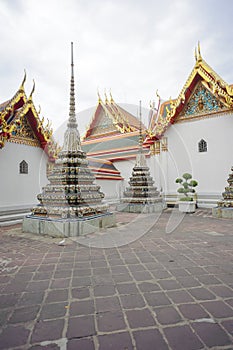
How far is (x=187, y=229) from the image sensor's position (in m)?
5.88

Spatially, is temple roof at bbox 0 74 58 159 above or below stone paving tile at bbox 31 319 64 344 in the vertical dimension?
above

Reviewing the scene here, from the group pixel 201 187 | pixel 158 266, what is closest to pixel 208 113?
pixel 201 187

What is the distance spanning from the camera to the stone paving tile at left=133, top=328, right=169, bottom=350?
1.60 metres

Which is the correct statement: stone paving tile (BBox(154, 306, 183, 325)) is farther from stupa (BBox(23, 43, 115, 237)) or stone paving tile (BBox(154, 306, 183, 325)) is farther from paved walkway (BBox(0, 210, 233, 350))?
stupa (BBox(23, 43, 115, 237))

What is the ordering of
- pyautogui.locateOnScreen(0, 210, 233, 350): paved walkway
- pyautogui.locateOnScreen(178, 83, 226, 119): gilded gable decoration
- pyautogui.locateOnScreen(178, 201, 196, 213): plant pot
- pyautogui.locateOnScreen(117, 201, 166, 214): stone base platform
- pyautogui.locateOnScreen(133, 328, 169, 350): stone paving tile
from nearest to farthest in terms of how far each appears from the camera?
1. pyautogui.locateOnScreen(133, 328, 169, 350): stone paving tile
2. pyautogui.locateOnScreen(0, 210, 233, 350): paved walkway
3. pyautogui.locateOnScreen(178, 201, 196, 213): plant pot
4. pyautogui.locateOnScreen(117, 201, 166, 214): stone base platform
5. pyautogui.locateOnScreen(178, 83, 226, 119): gilded gable decoration

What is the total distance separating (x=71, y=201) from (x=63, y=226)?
676 mm

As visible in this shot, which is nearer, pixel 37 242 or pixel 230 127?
pixel 37 242

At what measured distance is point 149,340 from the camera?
5.47 ft

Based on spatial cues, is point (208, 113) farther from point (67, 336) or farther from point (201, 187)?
point (67, 336)

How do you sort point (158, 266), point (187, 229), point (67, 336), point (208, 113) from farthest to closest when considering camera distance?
point (208, 113), point (187, 229), point (158, 266), point (67, 336)

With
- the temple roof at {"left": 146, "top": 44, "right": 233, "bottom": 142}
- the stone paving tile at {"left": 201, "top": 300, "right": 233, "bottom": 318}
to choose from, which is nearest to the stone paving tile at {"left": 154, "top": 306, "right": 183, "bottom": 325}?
the stone paving tile at {"left": 201, "top": 300, "right": 233, "bottom": 318}

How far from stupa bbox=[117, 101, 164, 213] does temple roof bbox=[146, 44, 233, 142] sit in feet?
8.26

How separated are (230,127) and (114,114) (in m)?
10.1

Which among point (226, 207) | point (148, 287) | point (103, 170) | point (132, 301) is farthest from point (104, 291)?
point (103, 170)
